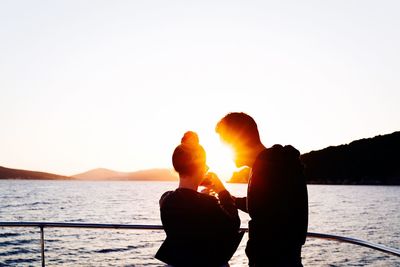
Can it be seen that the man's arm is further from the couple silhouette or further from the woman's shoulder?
the woman's shoulder

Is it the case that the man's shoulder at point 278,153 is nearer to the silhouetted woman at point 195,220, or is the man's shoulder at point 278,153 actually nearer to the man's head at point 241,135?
the man's head at point 241,135

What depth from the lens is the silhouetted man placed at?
89.7 inches

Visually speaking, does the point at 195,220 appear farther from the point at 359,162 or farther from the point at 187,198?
the point at 359,162

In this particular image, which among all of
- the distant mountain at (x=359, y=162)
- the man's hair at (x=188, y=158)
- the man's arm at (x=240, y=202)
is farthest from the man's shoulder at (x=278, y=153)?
the distant mountain at (x=359, y=162)

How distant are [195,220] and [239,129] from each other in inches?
20.1

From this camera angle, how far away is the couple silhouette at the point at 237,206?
229 cm

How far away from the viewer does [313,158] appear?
457 feet

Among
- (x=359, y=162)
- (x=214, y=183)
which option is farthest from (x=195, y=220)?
(x=359, y=162)

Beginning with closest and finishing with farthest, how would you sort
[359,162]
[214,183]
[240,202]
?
[214,183]
[240,202]
[359,162]

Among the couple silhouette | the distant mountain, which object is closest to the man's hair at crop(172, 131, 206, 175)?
the couple silhouette

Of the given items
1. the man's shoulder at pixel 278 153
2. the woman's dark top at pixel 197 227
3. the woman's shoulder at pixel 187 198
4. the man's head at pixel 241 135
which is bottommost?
the woman's dark top at pixel 197 227

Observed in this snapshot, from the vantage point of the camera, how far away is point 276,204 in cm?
228

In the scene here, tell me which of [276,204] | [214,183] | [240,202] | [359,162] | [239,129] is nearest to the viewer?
[276,204]

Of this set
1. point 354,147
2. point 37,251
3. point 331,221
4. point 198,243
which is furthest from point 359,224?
point 354,147
